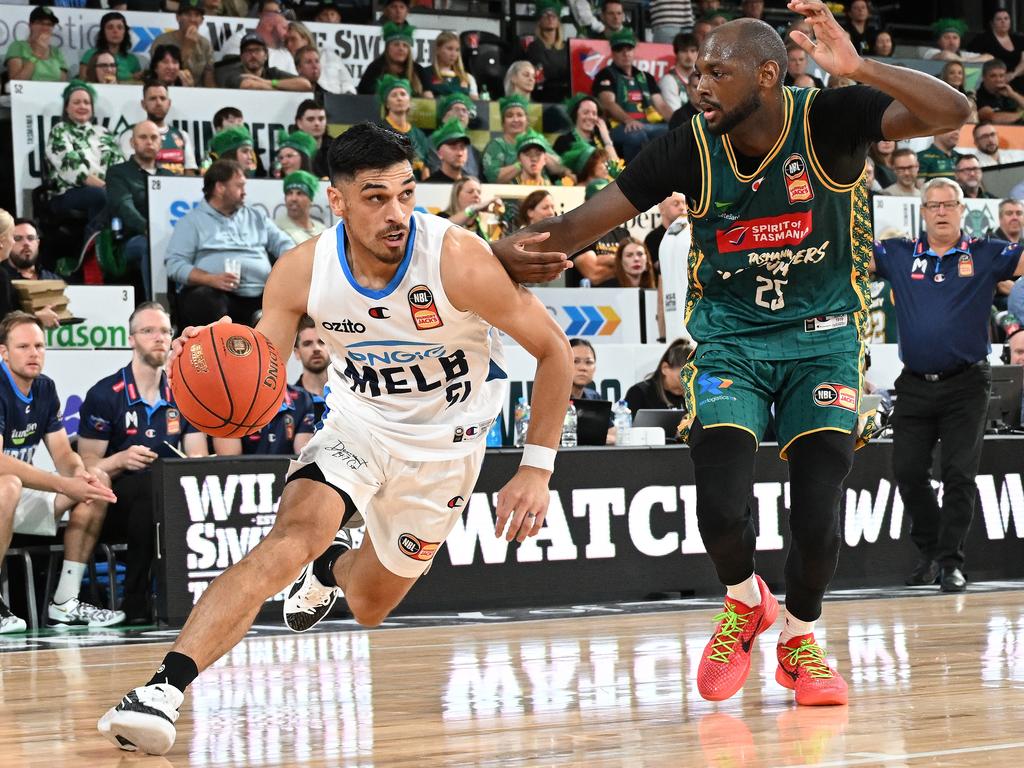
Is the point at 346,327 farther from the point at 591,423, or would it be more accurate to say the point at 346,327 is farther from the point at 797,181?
the point at 591,423

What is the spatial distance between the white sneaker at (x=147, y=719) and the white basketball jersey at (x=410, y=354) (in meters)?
1.29

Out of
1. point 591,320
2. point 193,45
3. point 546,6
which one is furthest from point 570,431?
point 546,6

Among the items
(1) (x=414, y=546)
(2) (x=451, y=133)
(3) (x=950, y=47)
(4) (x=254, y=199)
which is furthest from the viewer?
(3) (x=950, y=47)

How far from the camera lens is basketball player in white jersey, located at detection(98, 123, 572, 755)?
434cm

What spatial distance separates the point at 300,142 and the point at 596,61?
17.4 ft

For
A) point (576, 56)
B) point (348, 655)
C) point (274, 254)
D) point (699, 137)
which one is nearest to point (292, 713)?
point (348, 655)

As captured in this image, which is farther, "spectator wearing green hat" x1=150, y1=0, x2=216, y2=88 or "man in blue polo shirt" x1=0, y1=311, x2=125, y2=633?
"spectator wearing green hat" x1=150, y1=0, x2=216, y2=88

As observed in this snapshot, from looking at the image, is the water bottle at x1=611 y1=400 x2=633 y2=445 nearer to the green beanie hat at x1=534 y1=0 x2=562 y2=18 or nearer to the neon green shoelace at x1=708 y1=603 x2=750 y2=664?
the neon green shoelace at x1=708 y1=603 x2=750 y2=664

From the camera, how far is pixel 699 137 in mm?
4777

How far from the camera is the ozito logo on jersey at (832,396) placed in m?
4.66

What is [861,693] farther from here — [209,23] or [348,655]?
[209,23]

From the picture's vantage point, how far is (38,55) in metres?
12.8

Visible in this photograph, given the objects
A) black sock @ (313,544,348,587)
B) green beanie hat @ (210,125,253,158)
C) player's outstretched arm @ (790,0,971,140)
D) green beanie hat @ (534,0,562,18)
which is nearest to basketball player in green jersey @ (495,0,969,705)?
player's outstretched arm @ (790,0,971,140)

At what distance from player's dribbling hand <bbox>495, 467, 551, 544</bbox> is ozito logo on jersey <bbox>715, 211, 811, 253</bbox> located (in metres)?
1.05
